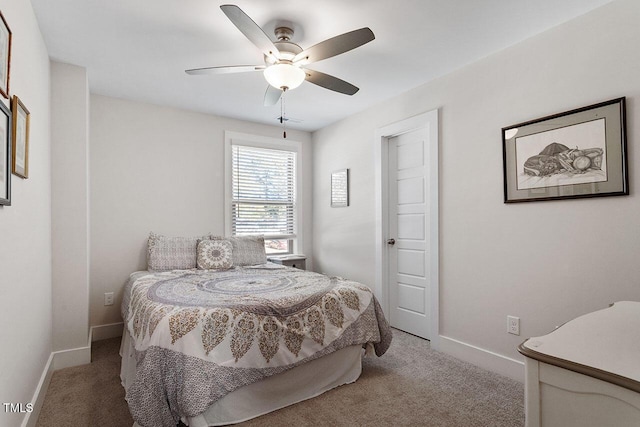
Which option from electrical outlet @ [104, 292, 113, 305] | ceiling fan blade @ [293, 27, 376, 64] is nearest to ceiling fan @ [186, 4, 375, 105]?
ceiling fan blade @ [293, 27, 376, 64]

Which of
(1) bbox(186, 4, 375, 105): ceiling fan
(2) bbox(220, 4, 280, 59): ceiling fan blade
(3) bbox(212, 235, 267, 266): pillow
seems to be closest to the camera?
(2) bbox(220, 4, 280, 59): ceiling fan blade

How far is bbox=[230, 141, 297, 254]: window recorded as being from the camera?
438 centimetres

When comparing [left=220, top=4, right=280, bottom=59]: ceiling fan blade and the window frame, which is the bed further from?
[left=220, top=4, right=280, bottom=59]: ceiling fan blade

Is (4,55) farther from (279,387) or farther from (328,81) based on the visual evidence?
(279,387)

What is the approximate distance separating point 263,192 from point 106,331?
2329mm

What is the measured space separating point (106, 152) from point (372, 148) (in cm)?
286

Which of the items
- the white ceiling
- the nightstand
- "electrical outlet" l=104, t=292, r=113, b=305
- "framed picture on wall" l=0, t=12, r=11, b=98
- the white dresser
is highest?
the white ceiling

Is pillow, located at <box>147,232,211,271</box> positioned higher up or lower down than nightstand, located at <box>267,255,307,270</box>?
higher up

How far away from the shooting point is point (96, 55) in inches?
106

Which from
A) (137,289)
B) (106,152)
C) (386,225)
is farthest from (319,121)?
(137,289)

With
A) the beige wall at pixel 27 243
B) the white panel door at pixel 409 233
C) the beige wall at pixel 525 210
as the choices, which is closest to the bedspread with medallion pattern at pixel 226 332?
the beige wall at pixel 27 243

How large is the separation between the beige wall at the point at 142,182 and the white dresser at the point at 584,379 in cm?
369

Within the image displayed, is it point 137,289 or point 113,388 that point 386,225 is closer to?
point 137,289

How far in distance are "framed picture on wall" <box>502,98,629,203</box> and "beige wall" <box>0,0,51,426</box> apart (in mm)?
3040
